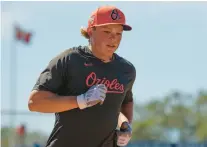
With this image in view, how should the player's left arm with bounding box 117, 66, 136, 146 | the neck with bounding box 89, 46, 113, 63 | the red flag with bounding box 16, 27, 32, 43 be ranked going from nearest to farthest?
the neck with bounding box 89, 46, 113, 63 → the player's left arm with bounding box 117, 66, 136, 146 → the red flag with bounding box 16, 27, 32, 43

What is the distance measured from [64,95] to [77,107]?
0.54ft

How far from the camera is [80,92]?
484cm

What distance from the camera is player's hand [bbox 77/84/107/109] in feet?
Answer: 15.2

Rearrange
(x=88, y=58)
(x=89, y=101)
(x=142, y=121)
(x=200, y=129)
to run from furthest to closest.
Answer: (x=142, y=121) → (x=200, y=129) → (x=88, y=58) → (x=89, y=101)

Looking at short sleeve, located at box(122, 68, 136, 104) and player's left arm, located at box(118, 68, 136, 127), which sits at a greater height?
short sleeve, located at box(122, 68, 136, 104)

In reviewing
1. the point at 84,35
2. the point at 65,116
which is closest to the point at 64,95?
the point at 65,116

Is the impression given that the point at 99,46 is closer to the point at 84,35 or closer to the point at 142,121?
the point at 84,35

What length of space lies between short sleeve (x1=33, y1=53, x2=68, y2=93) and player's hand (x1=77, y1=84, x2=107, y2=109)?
0.23 metres

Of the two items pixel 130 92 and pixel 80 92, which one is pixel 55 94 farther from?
pixel 130 92

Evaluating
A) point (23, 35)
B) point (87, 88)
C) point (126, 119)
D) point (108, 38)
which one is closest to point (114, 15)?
point (108, 38)

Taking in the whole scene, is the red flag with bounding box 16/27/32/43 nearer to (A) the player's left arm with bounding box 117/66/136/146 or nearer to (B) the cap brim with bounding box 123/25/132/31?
(A) the player's left arm with bounding box 117/66/136/146

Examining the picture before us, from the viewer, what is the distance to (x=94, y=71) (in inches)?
193

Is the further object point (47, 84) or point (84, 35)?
point (84, 35)

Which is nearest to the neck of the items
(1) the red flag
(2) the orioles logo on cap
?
(2) the orioles logo on cap
